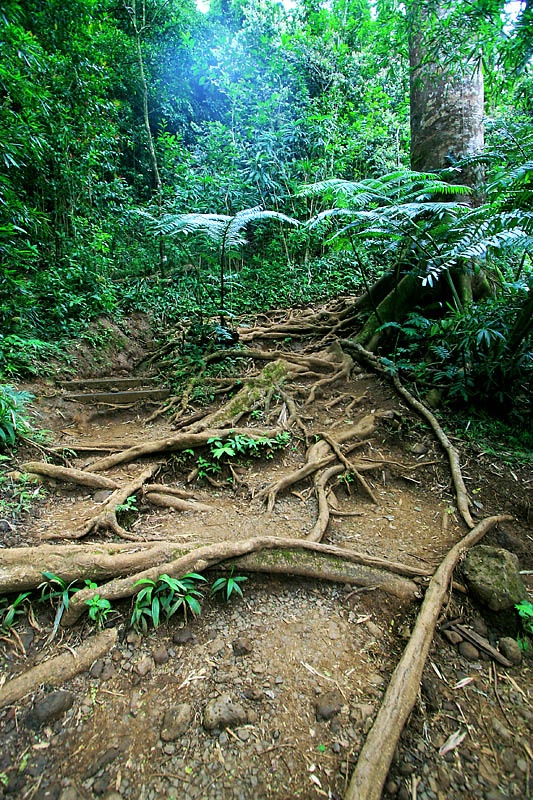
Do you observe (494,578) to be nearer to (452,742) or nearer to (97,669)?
(452,742)

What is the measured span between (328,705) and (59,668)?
125cm

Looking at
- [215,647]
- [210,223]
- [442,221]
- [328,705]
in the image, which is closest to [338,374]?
[442,221]

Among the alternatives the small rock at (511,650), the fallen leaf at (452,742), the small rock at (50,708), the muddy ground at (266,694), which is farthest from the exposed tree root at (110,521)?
the small rock at (511,650)

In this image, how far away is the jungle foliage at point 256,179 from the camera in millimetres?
3590

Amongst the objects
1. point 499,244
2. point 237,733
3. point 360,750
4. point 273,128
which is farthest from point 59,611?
point 273,128

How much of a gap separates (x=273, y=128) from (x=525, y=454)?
9809 mm

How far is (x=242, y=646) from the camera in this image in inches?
73.3

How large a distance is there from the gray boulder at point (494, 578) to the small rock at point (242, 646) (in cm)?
135

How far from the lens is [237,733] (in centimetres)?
151

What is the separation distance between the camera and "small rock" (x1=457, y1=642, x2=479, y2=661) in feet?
6.12

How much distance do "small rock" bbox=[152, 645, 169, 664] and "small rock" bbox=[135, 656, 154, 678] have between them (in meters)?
0.02

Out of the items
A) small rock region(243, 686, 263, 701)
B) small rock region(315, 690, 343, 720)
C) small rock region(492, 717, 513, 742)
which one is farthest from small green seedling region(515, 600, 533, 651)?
small rock region(243, 686, 263, 701)

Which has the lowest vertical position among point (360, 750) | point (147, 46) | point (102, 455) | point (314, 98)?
point (360, 750)

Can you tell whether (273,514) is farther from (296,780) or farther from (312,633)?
(296,780)
